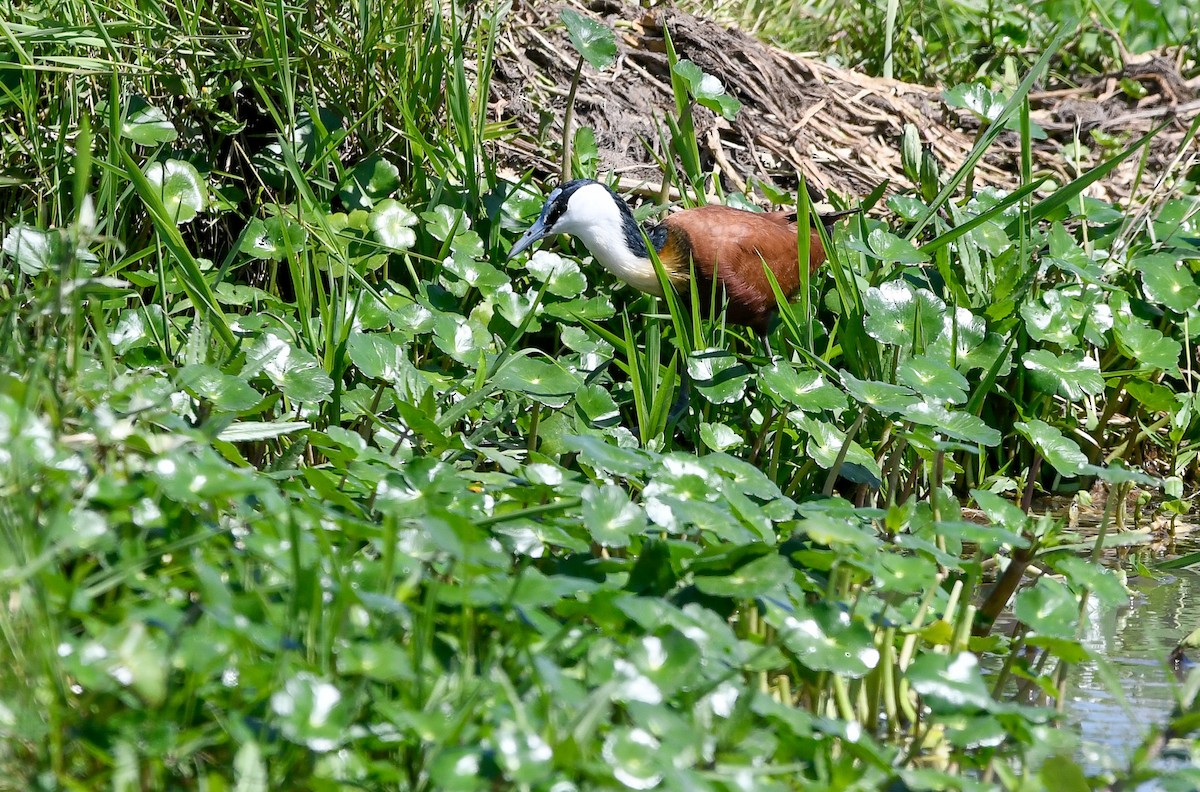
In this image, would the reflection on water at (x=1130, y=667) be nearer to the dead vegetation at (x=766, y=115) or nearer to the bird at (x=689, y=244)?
the bird at (x=689, y=244)

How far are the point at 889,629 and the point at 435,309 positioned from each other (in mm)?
1613

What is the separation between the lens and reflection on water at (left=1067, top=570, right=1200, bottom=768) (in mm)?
2201

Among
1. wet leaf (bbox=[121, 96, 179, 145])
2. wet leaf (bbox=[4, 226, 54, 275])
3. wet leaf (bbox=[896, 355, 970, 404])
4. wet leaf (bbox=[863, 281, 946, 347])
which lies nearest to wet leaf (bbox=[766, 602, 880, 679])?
wet leaf (bbox=[896, 355, 970, 404])

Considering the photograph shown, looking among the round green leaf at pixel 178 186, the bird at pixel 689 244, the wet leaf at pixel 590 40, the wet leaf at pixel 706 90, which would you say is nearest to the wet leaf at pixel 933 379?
the bird at pixel 689 244

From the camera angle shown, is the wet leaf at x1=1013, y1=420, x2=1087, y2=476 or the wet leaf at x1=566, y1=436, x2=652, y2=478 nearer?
the wet leaf at x1=566, y1=436, x2=652, y2=478

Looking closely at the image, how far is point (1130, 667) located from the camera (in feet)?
8.27

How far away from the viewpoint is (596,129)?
4055 mm

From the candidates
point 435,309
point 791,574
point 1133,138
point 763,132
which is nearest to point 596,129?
point 763,132

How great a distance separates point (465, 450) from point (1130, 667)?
1422 mm

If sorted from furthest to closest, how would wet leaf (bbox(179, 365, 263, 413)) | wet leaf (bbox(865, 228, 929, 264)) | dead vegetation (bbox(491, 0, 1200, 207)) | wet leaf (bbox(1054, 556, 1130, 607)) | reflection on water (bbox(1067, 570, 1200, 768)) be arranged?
dead vegetation (bbox(491, 0, 1200, 207)), wet leaf (bbox(865, 228, 929, 264)), wet leaf (bbox(179, 365, 263, 413)), reflection on water (bbox(1067, 570, 1200, 768)), wet leaf (bbox(1054, 556, 1130, 607))

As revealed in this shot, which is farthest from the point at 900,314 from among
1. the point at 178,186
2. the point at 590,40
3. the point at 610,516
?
the point at 178,186

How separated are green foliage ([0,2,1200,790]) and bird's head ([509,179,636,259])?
9 cm

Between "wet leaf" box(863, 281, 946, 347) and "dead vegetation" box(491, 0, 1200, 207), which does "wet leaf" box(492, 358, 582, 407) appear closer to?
"wet leaf" box(863, 281, 946, 347)

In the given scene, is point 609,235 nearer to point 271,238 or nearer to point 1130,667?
point 271,238
